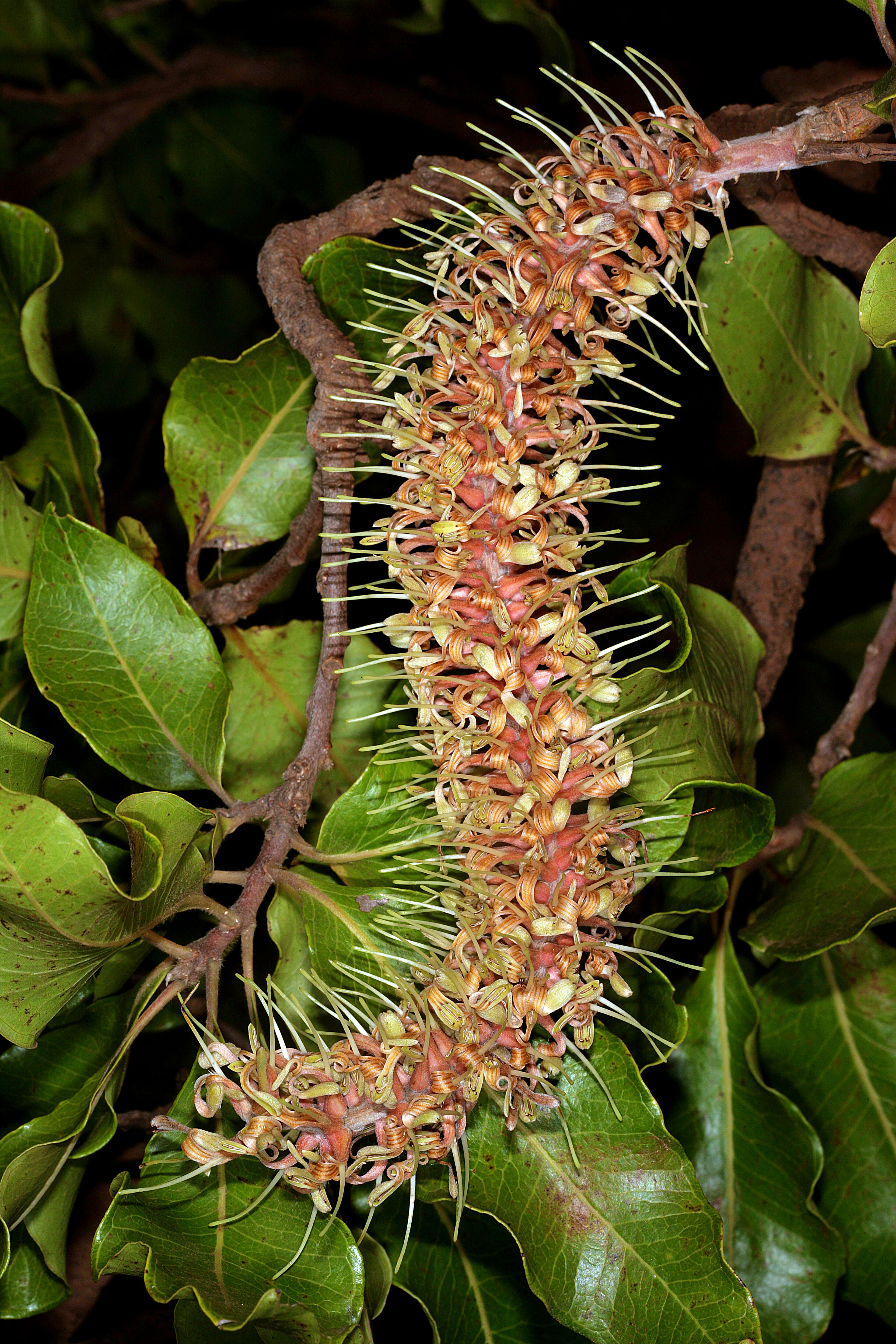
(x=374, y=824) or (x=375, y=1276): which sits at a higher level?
(x=374, y=824)

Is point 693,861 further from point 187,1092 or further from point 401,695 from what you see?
point 187,1092

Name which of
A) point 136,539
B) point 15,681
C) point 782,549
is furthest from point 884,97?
point 15,681

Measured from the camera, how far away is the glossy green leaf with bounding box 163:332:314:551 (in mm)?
742

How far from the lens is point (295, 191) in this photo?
1351mm

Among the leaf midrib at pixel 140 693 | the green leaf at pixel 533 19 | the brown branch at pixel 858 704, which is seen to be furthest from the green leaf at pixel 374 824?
the green leaf at pixel 533 19

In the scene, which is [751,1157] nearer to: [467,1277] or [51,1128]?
[467,1277]

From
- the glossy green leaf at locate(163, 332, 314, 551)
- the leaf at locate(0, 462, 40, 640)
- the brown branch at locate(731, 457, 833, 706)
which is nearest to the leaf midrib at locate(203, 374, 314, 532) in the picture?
the glossy green leaf at locate(163, 332, 314, 551)

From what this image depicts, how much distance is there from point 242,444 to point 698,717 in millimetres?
368

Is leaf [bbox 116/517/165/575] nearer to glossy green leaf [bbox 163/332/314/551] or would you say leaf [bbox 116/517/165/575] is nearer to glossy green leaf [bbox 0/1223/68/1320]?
glossy green leaf [bbox 163/332/314/551]

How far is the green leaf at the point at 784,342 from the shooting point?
0.74 m

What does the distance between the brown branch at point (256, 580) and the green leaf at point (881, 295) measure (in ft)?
1.12

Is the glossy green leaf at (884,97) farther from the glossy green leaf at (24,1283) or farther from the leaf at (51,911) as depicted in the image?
the glossy green leaf at (24,1283)

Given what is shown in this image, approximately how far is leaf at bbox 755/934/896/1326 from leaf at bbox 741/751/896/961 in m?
0.09

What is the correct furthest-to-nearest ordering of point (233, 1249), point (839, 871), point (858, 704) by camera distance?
point (858, 704)
point (839, 871)
point (233, 1249)
